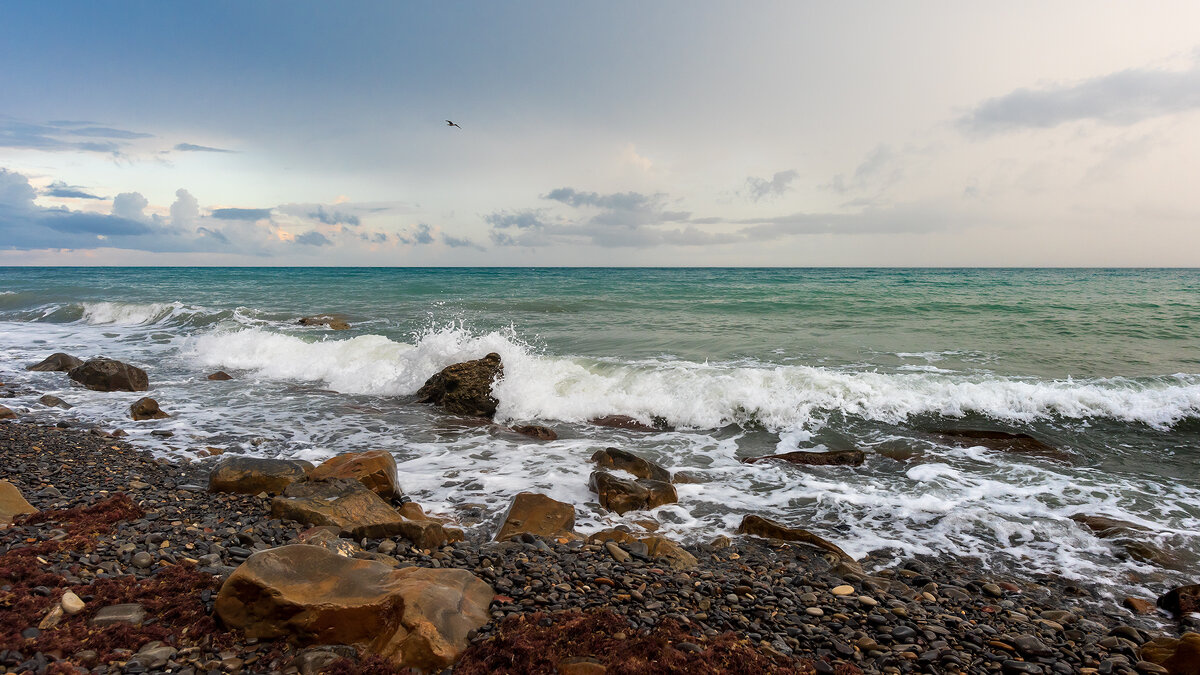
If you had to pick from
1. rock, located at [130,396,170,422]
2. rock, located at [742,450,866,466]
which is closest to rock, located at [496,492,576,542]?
rock, located at [742,450,866,466]

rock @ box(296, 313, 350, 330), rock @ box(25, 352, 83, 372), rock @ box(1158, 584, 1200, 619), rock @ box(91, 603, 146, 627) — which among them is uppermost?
rock @ box(296, 313, 350, 330)

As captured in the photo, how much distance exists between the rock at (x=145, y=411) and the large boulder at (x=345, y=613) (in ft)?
24.7

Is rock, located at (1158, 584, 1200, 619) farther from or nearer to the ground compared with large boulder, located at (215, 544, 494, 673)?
nearer to the ground

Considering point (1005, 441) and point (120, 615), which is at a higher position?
point (120, 615)

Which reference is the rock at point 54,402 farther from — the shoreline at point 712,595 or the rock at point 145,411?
the shoreline at point 712,595

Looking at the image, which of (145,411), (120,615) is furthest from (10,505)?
(145,411)

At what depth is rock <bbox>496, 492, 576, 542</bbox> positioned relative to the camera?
531cm

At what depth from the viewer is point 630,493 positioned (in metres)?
6.15

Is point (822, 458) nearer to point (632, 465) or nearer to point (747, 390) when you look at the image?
point (747, 390)

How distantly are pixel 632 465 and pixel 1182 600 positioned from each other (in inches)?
198

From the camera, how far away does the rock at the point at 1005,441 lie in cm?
805

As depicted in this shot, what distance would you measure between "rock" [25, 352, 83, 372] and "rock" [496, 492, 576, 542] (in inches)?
516

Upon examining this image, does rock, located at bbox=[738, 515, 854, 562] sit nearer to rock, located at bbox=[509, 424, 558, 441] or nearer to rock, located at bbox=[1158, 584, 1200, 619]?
rock, located at bbox=[1158, 584, 1200, 619]

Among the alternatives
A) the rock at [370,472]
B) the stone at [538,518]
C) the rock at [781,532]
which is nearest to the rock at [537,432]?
the rock at [370,472]
